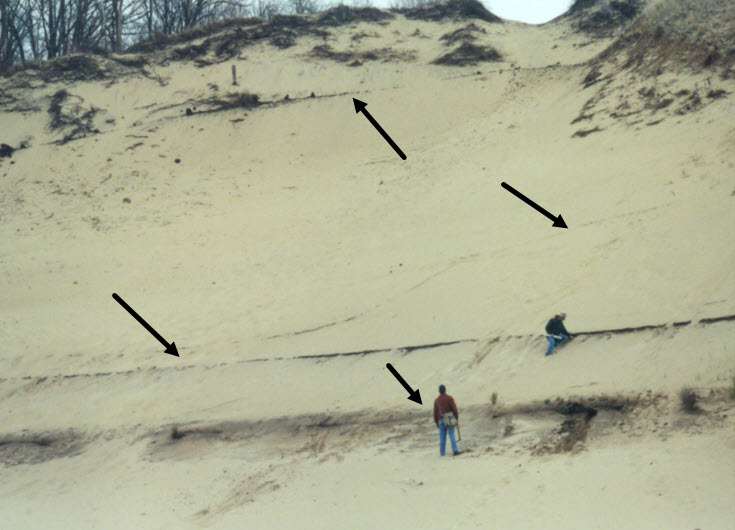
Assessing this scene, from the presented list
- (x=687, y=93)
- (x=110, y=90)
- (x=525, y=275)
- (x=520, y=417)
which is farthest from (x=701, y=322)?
(x=110, y=90)

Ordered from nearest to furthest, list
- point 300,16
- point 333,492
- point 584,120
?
A: point 333,492, point 584,120, point 300,16

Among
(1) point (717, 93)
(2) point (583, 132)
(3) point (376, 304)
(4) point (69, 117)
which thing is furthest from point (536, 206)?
(4) point (69, 117)

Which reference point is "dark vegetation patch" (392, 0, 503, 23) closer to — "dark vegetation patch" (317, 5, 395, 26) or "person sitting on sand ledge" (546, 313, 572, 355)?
"dark vegetation patch" (317, 5, 395, 26)

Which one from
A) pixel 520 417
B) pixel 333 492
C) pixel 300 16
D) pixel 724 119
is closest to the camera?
pixel 333 492

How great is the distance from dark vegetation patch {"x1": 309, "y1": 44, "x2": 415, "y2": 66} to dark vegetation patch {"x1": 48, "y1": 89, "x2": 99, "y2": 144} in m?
8.87

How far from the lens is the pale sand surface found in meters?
10.8

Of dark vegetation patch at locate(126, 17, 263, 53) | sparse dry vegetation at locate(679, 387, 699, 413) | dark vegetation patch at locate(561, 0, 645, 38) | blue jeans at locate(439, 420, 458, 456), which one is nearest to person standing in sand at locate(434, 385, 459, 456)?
blue jeans at locate(439, 420, 458, 456)

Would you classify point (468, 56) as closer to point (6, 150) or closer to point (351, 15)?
point (351, 15)

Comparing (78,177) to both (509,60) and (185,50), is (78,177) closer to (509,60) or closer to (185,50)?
(185,50)

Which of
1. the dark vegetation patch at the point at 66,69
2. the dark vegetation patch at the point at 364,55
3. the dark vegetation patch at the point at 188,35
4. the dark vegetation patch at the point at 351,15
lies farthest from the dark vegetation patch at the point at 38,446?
the dark vegetation patch at the point at 351,15

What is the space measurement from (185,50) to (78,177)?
9.18 metres

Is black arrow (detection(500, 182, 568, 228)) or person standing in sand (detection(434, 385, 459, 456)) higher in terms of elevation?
black arrow (detection(500, 182, 568, 228))

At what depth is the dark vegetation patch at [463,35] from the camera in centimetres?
3219

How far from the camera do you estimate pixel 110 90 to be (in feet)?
108
